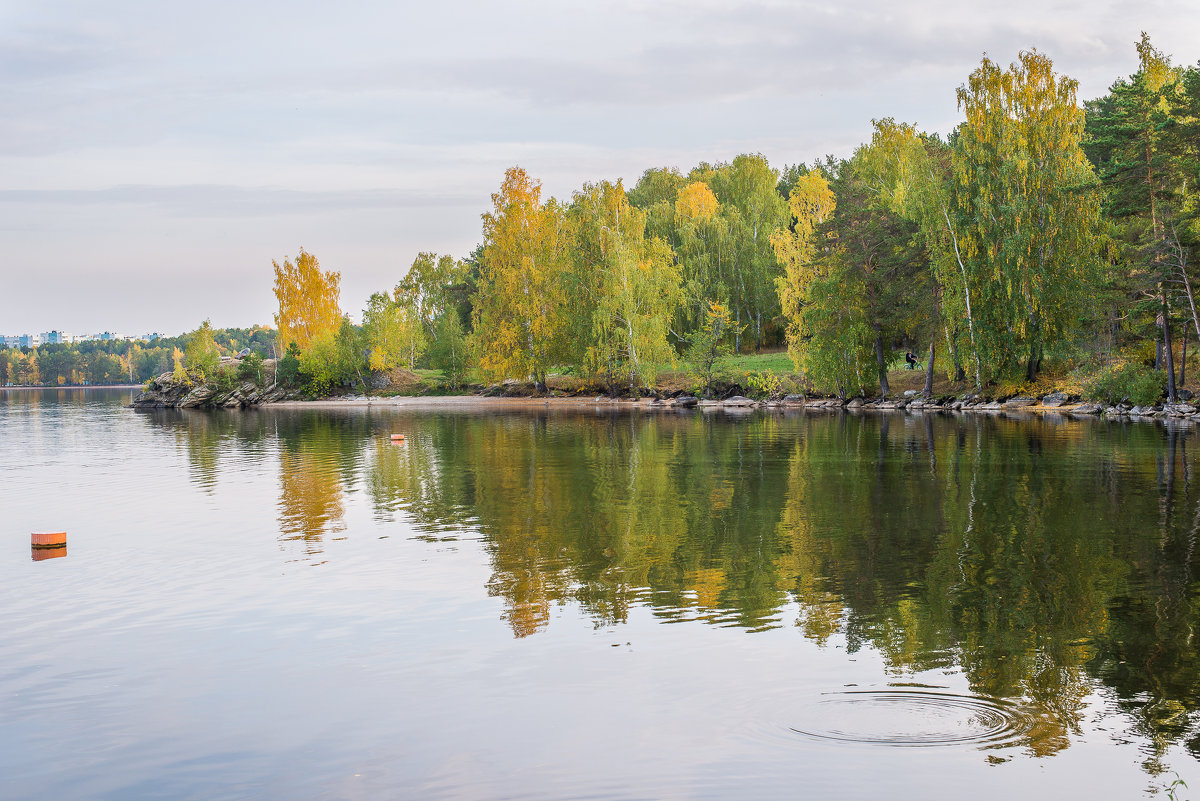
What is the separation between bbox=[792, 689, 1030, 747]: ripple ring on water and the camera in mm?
9625

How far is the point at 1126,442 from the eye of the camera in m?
38.6

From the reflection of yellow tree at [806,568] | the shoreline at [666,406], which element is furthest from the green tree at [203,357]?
the reflection of yellow tree at [806,568]

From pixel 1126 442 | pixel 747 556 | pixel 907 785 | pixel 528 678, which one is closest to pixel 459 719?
pixel 528 678

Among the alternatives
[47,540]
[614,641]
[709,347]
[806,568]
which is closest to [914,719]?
[614,641]

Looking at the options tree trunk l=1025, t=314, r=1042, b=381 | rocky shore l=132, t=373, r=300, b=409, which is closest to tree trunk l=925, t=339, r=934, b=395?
tree trunk l=1025, t=314, r=1042, b=381

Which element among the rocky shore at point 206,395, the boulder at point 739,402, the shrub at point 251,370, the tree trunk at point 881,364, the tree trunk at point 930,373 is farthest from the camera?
the shrub at point 251,370

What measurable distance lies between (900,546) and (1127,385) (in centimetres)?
4078

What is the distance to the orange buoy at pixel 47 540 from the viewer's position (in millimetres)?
20422

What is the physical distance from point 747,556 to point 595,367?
65.4 meters

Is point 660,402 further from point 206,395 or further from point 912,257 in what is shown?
point 206,395

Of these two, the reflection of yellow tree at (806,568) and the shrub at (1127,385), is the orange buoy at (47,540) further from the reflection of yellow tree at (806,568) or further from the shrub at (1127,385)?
the shrub at (1127,385)

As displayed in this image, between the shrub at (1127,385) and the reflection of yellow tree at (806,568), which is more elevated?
the shrub at (1127,385)

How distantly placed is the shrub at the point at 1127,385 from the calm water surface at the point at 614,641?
2596cm

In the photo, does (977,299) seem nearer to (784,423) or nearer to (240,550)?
(784,423)
